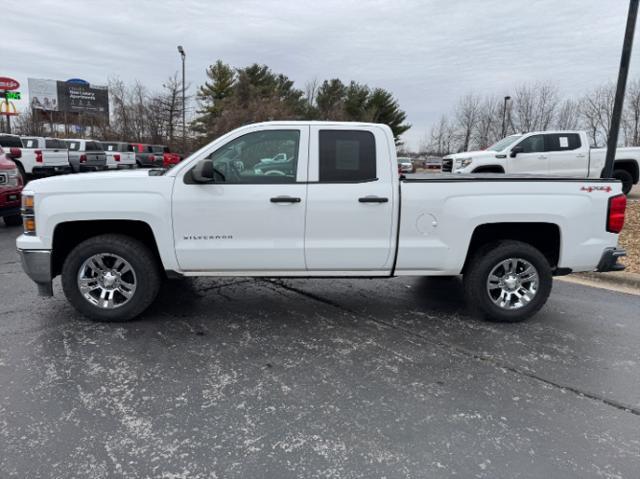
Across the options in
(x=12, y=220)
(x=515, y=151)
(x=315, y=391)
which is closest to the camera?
(x=315, y=391)

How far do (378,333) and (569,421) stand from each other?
1.73 meters

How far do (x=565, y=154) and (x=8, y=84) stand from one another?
44.1m

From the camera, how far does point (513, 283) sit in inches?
181

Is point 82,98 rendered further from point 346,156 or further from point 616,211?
point 616,211

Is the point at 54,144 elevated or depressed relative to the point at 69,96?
depressed

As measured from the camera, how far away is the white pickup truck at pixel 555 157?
12.8 m

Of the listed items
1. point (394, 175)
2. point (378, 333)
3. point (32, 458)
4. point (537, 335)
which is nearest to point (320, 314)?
point (378, 333)

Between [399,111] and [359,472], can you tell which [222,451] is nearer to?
[359,472]

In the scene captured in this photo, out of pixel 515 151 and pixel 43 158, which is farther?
pixel 43 158

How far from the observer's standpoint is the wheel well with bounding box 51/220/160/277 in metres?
4.38

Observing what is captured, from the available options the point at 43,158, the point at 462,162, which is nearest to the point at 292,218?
the point at 462,162

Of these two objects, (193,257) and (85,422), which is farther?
(193,257)

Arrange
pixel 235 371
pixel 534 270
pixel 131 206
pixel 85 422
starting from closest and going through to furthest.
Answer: pixel 85 422 < pixel 235 371 < pixel 131 206 < pixel 534 270

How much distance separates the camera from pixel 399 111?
5712 cm
